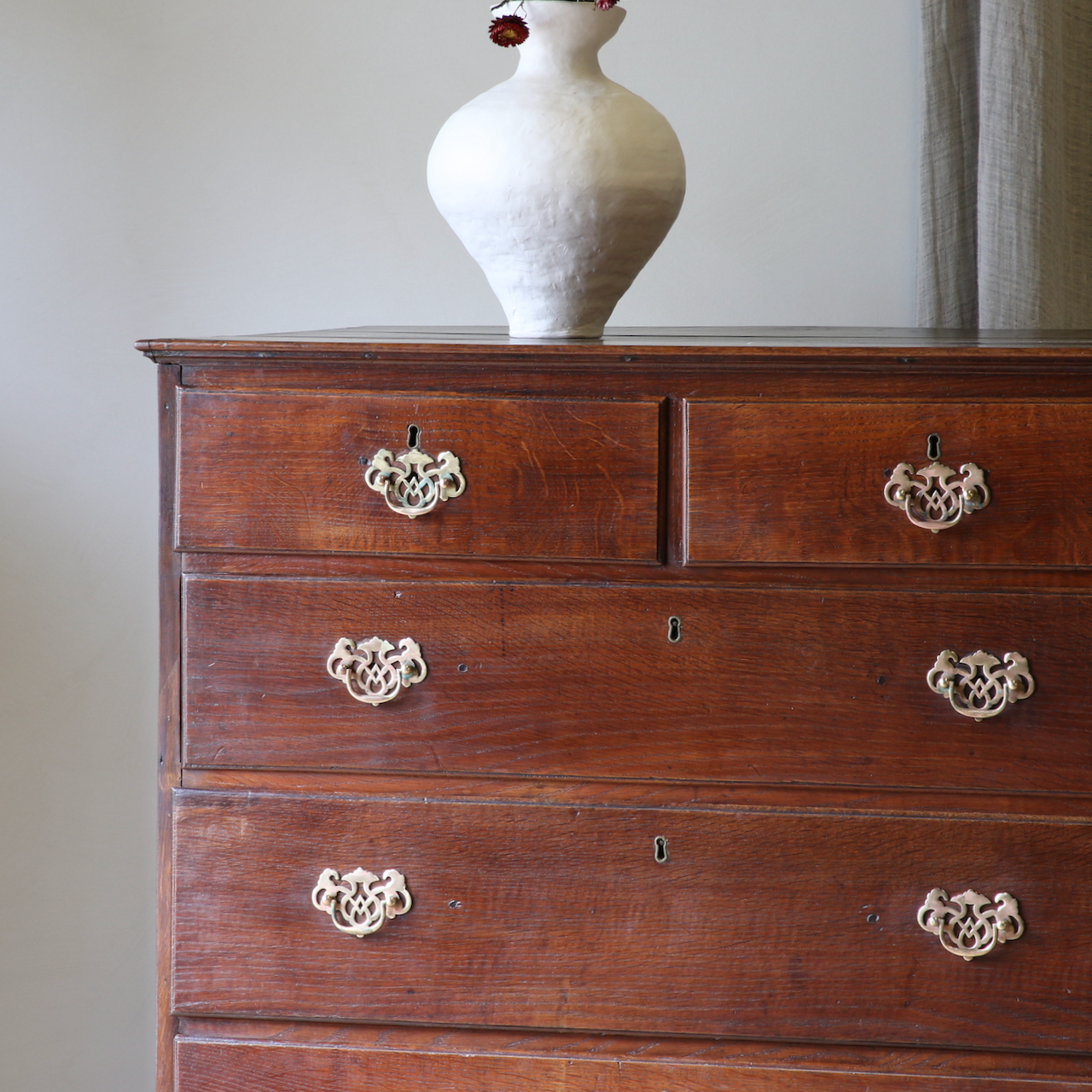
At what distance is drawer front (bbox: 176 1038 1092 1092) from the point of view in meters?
0.92

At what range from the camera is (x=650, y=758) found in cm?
92

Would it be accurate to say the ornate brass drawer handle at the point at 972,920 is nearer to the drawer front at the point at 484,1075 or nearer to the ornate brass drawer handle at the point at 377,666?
the drawer front at the point at 484,1075

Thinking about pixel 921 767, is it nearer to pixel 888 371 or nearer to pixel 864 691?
pixel 864 691

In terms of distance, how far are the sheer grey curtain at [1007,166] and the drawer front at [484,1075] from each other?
897 millimetres

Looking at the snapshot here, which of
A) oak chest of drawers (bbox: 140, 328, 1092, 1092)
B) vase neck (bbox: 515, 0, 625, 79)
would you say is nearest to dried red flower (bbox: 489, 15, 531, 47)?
vase neck (bbox: 515, 0, 625, 79)

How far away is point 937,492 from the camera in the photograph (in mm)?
891

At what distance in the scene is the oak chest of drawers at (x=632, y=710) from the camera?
89 centimetres

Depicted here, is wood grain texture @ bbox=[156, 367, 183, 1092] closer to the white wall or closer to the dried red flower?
the dried red flower

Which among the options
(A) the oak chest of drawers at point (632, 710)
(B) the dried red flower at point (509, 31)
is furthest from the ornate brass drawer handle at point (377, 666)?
(B) the dried red flower at point (509, 31)

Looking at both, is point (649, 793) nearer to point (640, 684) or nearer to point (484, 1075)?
point (640, 684)

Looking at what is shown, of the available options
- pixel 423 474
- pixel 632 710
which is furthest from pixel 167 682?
pixel 632 710

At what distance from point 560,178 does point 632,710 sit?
17.5 inches

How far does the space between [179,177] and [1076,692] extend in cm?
131

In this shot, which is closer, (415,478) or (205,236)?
(415,478)
